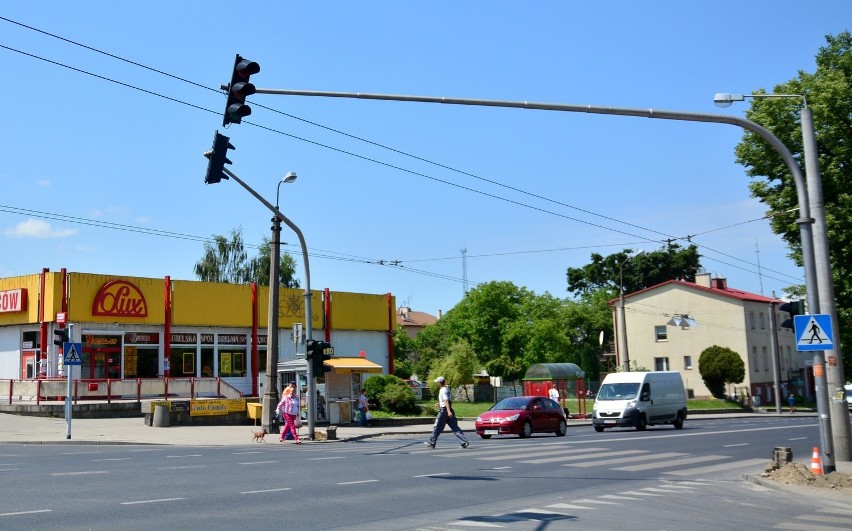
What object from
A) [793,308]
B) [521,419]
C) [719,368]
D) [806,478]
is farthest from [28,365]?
[719,368]

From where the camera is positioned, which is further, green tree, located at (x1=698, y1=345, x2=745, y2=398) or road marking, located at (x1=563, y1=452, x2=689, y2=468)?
green tree, located at (x1=698, y1=345, x2=745, y2=398)

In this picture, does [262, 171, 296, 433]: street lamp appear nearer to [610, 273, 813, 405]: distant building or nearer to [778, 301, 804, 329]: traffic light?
[778, 301, 804, 329]: traffic light

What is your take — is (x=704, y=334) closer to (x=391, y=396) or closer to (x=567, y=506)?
(x=391, y=396)

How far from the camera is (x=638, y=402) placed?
107 ft

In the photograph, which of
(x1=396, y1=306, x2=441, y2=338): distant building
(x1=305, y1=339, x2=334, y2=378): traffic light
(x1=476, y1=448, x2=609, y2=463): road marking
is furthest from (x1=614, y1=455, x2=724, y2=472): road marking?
(x1=396, y1=306, x2=441, y2=338): distant building

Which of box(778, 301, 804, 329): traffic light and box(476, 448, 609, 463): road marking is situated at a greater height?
box(778, 301, 804, 329): traffic light

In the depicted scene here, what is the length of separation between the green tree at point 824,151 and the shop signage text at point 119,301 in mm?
29971

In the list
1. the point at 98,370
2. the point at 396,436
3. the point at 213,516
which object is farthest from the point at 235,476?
the point at 98,370

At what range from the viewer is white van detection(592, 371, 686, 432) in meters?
32.2

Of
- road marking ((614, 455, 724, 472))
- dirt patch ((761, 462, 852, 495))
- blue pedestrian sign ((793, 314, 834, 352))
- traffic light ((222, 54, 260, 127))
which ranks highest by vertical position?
traffic light ((222, 54, 260, 127))

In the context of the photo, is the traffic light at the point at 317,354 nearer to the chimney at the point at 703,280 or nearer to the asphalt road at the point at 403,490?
the asphalt road at the point at 403,490

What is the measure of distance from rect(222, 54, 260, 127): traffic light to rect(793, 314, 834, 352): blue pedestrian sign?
9526mm

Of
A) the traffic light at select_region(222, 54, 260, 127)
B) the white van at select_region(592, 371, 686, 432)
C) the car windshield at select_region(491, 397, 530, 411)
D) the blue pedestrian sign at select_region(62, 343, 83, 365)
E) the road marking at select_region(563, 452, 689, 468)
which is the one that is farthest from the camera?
the white van at select_region(592, 371, 686, 432)

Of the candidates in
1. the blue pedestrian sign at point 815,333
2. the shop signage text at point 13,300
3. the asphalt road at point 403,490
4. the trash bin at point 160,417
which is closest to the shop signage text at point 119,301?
the shop signage text at point 13,300
